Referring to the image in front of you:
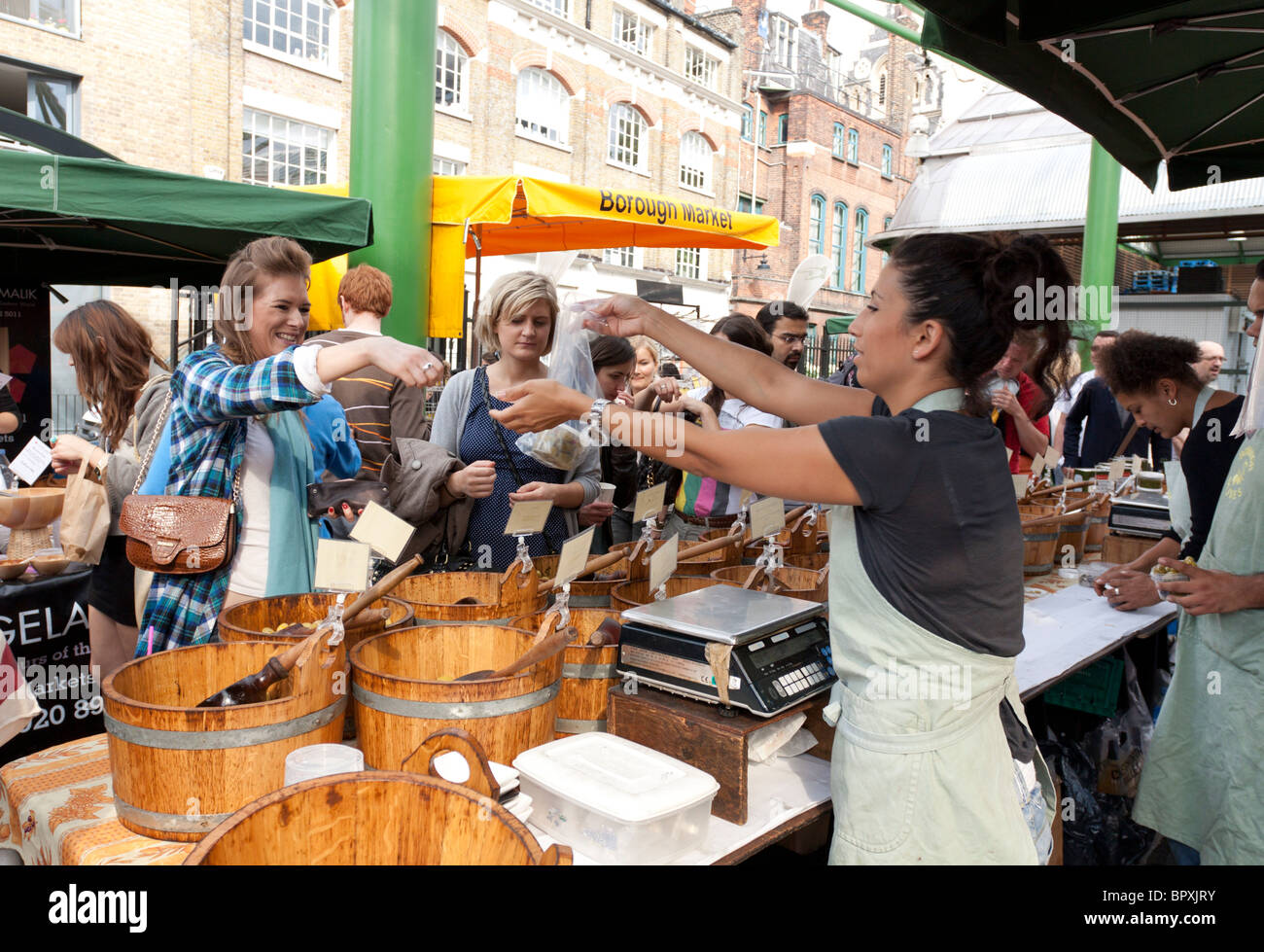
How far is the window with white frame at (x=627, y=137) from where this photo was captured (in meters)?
23.5

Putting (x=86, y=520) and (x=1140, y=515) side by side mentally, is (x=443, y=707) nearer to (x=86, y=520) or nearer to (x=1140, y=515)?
(x=86, y=520)

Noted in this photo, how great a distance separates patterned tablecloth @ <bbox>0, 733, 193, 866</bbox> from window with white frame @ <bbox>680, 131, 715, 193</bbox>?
84.6 ft

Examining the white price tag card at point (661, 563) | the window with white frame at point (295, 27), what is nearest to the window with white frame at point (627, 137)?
the window with white frame at point (295, 27)

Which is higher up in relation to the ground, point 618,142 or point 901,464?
point 618,142

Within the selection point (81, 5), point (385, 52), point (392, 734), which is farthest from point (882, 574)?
point (81, 5)

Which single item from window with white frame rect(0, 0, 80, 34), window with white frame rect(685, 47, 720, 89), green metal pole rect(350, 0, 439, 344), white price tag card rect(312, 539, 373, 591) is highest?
window with white frame rect(685, 47, 720, 89)

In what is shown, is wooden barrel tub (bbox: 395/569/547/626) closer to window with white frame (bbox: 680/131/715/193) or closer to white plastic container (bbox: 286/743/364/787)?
white plastic container (bbox: 286/743/364/787)

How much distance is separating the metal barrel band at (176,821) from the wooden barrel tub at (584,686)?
67cm

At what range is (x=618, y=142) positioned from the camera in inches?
934

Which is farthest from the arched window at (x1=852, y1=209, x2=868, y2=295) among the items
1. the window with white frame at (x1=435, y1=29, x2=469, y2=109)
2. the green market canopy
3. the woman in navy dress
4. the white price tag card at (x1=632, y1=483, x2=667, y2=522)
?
the white price tag card at (x1=632, y1=483, x2=667, y2=522)

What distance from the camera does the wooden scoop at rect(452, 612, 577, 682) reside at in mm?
1571

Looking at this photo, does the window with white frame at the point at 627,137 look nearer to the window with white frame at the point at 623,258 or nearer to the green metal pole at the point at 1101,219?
the window with white frame at the point at 623,258

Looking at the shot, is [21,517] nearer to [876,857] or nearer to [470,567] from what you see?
[470,567]
